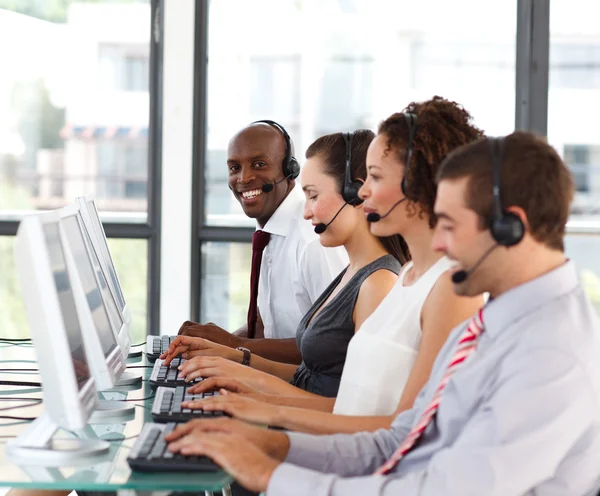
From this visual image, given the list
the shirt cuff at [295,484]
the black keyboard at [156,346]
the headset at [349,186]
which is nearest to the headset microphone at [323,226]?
the headset at [349,186]

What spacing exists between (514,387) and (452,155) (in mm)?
372

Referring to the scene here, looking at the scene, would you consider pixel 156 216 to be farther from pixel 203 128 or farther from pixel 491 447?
pixel 491 447

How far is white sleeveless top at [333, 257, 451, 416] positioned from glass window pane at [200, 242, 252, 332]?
2.56 meters

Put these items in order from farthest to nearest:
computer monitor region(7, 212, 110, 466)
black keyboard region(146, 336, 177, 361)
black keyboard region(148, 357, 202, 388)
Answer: black keyboard region(146, 336, 177, 361)
black keyboard region(148, 357, 202, 388)
computer monitor region(7, 212, 110, 466)

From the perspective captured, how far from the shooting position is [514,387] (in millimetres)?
1201

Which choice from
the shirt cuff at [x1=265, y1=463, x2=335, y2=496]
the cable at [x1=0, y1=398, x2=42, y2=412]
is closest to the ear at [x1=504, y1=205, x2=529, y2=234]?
the shirt cuff at [x1=265, y1=463, x2=335, y2=496]

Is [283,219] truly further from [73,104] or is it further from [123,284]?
[73,104]

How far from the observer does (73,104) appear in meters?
4.37

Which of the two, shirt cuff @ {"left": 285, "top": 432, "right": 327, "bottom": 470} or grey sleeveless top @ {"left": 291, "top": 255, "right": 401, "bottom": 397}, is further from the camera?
grey sleeveless top @ {"left": 291, "top": 255, "right": 401, "bottom": 397}

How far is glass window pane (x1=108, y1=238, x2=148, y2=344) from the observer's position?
436cm

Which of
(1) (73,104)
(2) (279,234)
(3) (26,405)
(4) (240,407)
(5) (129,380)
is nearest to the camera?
(4) (240,407)

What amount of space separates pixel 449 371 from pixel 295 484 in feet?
0.92

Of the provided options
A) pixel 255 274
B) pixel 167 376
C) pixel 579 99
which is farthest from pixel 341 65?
pixel 167 376

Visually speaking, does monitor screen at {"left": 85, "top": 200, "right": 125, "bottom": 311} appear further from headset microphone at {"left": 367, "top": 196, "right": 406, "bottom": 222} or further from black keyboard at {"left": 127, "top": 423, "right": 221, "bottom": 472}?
black keyboard at {"left": 127, "top": 423, "right": 221, "bottom": 472}
